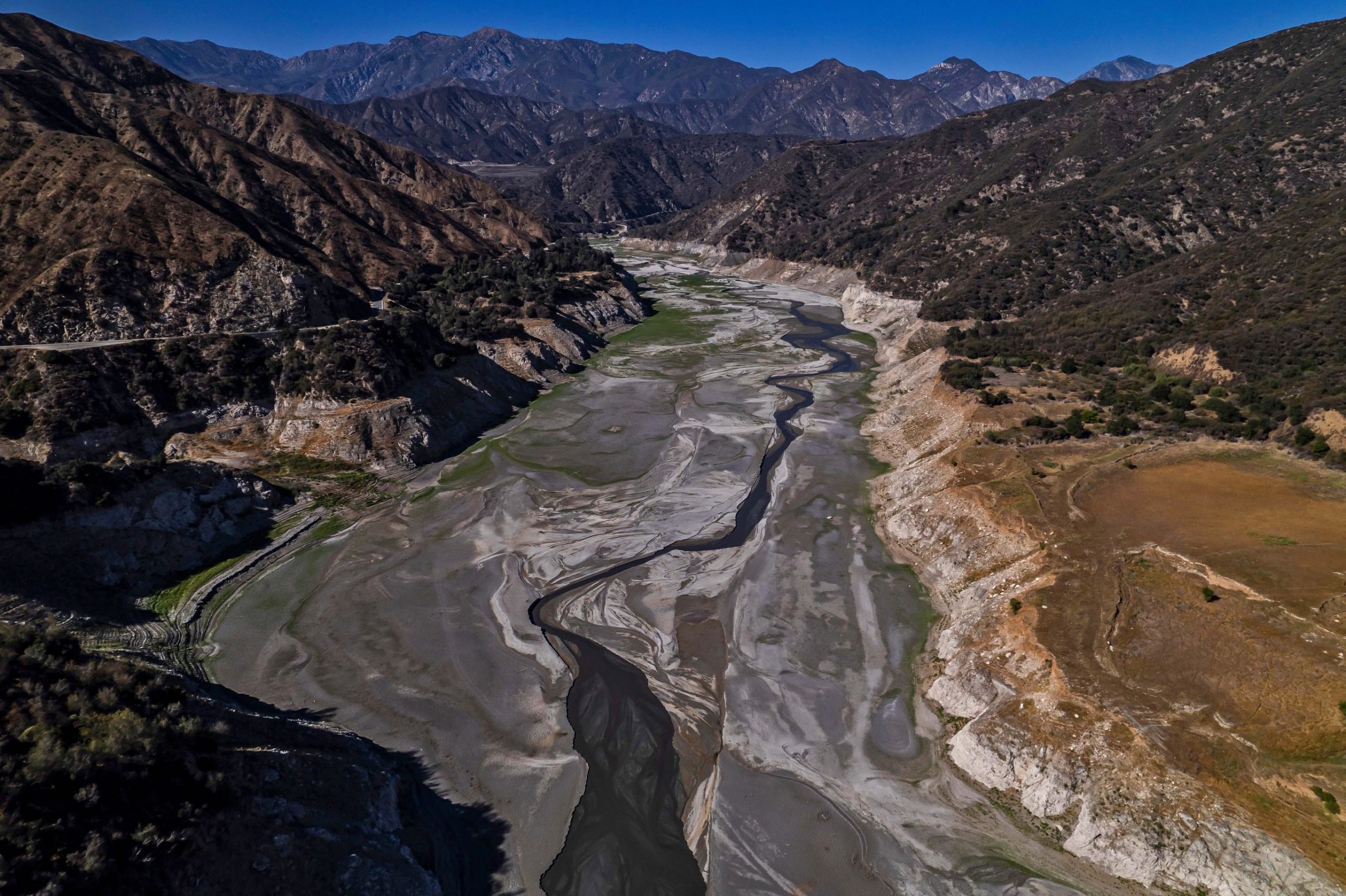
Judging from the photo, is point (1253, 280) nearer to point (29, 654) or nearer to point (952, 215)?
point (952, 215)

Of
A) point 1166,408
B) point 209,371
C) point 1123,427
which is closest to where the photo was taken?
point 1123,427

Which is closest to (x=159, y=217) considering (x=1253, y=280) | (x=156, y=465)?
(x=156, y=465)

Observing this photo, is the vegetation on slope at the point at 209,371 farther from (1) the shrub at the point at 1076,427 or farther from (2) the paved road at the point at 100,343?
(1) the shrub at the point at 1076,427

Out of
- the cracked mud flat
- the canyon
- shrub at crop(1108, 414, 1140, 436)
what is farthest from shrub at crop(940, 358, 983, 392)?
shrub at crop(1108, 414, 1140, 436)

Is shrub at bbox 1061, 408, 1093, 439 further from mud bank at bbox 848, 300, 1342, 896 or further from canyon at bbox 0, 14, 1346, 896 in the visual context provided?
mud bank at bbox 848, 300, 1342, 896

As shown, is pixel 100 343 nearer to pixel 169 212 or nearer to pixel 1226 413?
pixel 169 212

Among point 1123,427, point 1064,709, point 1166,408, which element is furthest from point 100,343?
point 1166,408

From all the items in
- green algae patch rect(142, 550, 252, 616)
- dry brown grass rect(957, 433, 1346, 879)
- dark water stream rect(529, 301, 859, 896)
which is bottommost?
dark water stream rect(529, 301, 859, 896)
